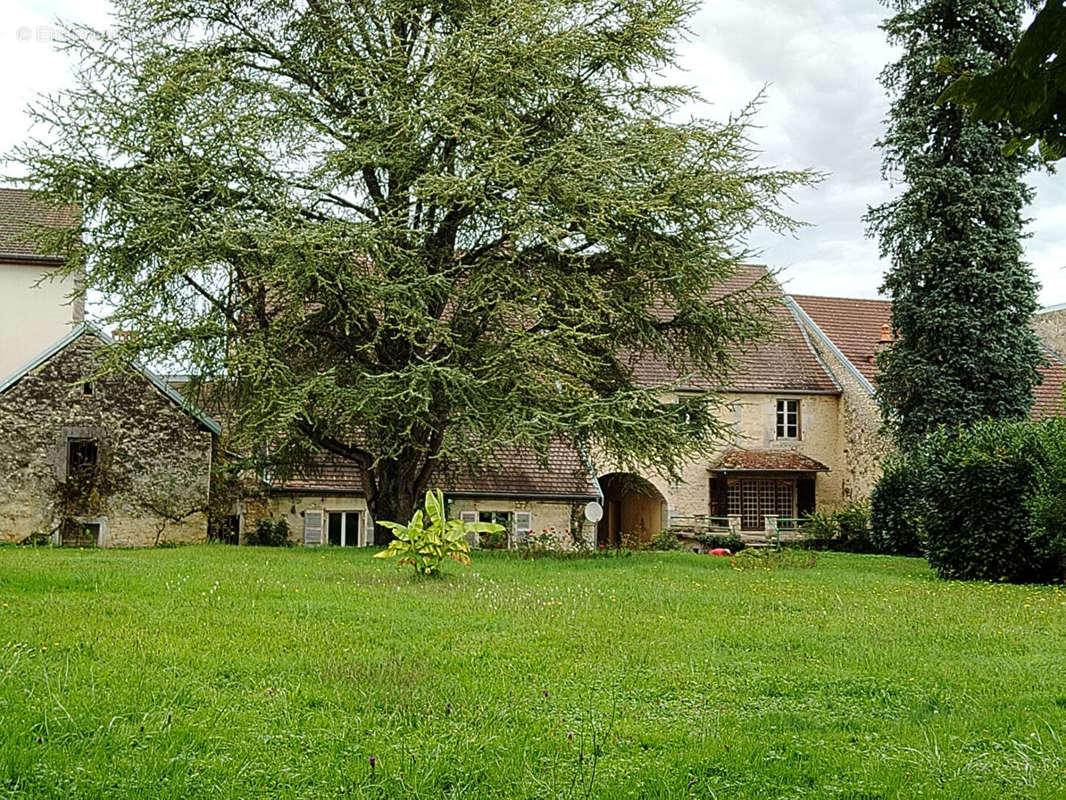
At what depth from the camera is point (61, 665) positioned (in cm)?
655

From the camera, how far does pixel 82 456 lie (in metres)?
22.7

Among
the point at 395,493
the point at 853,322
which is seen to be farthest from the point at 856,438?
the point at 395,493

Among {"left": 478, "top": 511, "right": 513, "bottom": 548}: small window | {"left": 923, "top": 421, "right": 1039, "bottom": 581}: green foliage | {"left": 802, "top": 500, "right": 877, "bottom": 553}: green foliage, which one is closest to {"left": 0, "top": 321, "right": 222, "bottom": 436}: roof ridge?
{"left": 478, "top": 511, "right": 513, "bottom": 548}: small window

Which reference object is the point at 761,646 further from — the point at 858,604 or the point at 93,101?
the point at 93,101

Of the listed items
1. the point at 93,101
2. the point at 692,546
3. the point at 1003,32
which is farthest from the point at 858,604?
the point at 692,546

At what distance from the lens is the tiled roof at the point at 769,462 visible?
33.2m

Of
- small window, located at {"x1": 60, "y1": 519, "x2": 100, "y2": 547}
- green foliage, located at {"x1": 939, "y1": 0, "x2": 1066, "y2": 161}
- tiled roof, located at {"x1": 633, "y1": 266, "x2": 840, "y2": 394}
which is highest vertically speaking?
tiled roof, located at {"x1": 633, "y1": 266, "x2": 840, "y2": 394}

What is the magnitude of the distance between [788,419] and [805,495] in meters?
2.75

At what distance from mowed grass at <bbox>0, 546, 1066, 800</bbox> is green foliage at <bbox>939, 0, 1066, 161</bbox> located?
3003 millimetres

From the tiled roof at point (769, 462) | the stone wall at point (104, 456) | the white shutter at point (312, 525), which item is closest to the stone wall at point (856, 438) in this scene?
the tiled roof at point (769, 462)

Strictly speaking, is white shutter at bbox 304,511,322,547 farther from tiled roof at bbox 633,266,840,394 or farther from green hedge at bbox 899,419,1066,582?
green hedge at bbox 899,419,1066,582

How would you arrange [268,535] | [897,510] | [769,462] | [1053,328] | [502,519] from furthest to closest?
1. [1053,328]
2. [769,462]
3. [897,510]
4. [502,519]
5. [268,535]

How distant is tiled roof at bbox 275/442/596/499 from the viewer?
1009 inches

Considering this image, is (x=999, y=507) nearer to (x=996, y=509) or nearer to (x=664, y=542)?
(x=996, y=509)
